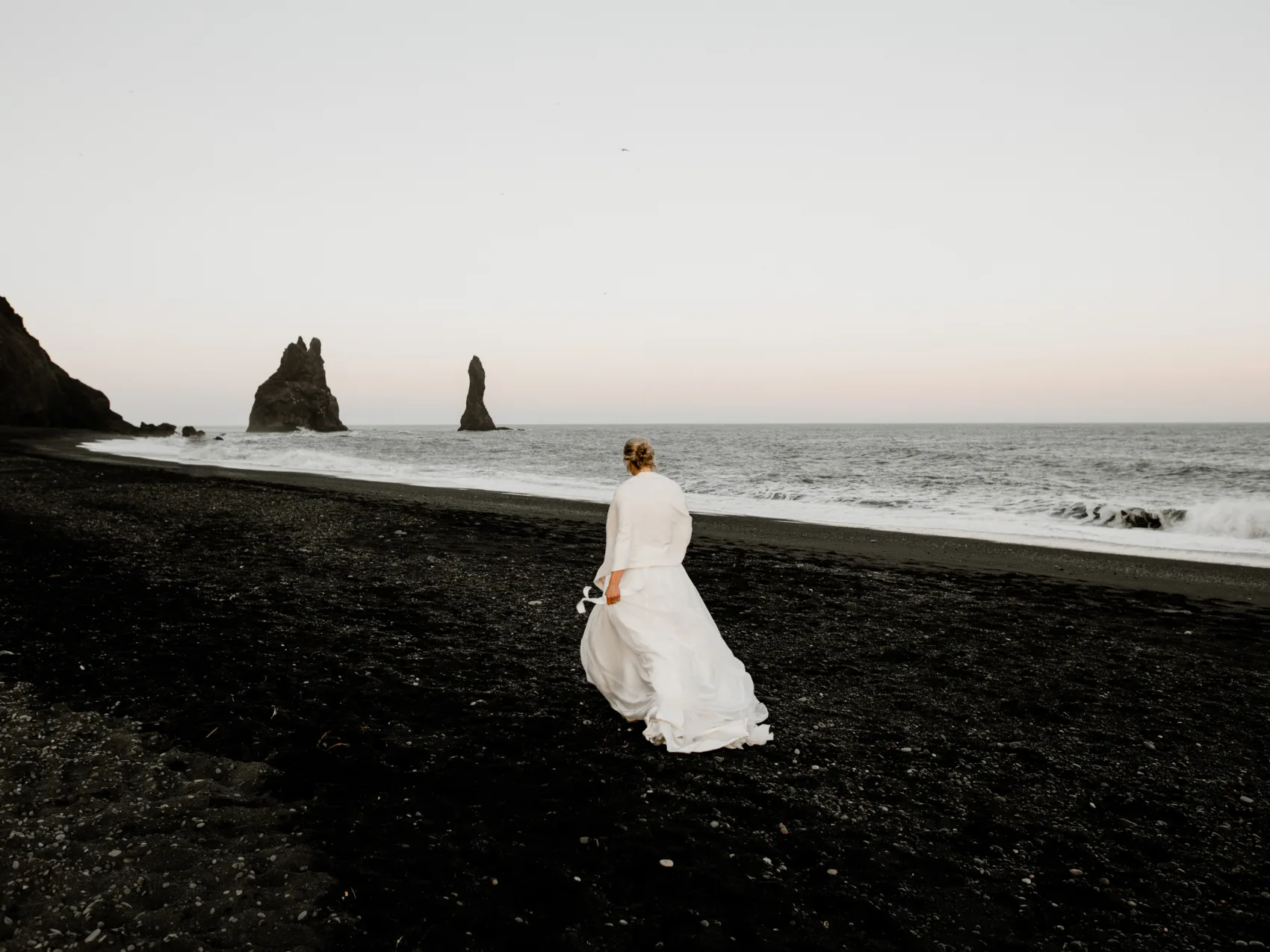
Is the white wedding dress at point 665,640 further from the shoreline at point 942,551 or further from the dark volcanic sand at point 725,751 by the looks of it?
the shoreline at point 942,551

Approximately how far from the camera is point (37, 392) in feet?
228

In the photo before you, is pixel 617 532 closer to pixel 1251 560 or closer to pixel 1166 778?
pixel 1166 778

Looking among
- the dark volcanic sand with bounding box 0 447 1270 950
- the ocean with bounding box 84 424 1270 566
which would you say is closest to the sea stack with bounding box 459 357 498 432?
the ocean with bounding box 84 424 1270 566

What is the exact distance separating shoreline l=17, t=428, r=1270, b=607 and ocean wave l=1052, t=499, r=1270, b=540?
608cm

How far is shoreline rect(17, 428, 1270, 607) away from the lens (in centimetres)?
1188

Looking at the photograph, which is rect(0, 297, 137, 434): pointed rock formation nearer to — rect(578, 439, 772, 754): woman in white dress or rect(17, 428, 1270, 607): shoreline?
rect(17, 428, 1270, 607): shoreline

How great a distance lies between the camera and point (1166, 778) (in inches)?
201

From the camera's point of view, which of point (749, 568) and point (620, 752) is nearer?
point (620, 752)

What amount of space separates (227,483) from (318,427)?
12144 centimetres

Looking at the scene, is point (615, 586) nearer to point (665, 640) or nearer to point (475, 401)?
point (665, 640)

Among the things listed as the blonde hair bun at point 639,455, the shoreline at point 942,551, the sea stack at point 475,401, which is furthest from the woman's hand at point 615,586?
the sea stack at point 475,401

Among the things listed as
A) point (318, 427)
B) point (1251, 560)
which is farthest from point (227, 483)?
point (318, 427)

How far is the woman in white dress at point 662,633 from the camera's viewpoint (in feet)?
17.8

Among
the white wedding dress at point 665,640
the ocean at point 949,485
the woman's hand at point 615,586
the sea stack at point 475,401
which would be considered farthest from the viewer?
the sea stack at point 475,401
